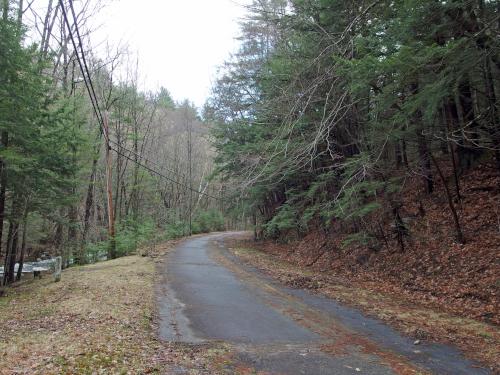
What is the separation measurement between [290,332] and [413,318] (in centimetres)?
261

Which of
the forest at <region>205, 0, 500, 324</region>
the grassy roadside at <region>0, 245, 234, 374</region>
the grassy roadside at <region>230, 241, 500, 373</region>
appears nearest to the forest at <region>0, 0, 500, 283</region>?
the forest at <region>205, 0, 500, 324</region>

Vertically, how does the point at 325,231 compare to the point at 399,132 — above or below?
below

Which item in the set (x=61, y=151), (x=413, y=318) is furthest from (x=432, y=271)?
(x=61, y=151)

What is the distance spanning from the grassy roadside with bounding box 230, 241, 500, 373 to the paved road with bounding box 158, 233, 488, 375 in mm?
342

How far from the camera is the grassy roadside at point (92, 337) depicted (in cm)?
534

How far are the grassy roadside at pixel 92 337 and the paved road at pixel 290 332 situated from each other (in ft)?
1.64

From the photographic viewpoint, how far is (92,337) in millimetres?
6543

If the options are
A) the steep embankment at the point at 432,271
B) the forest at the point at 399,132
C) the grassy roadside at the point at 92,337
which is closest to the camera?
the grassy roadside at the point at 92,337

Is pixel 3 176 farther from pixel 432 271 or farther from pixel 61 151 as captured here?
pixel 432 271

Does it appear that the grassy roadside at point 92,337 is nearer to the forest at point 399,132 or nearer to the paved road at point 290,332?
the paved road at point 290,332

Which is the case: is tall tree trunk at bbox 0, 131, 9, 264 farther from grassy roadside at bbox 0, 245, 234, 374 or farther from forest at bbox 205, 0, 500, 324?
forest at bbox 205, 0, 500, 324

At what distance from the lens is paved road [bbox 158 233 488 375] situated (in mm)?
5629

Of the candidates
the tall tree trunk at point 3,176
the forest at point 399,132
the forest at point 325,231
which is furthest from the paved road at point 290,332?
the tall tree trunk at point 3,176

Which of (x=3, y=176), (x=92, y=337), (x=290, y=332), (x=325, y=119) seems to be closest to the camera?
(x=92, y=337)
